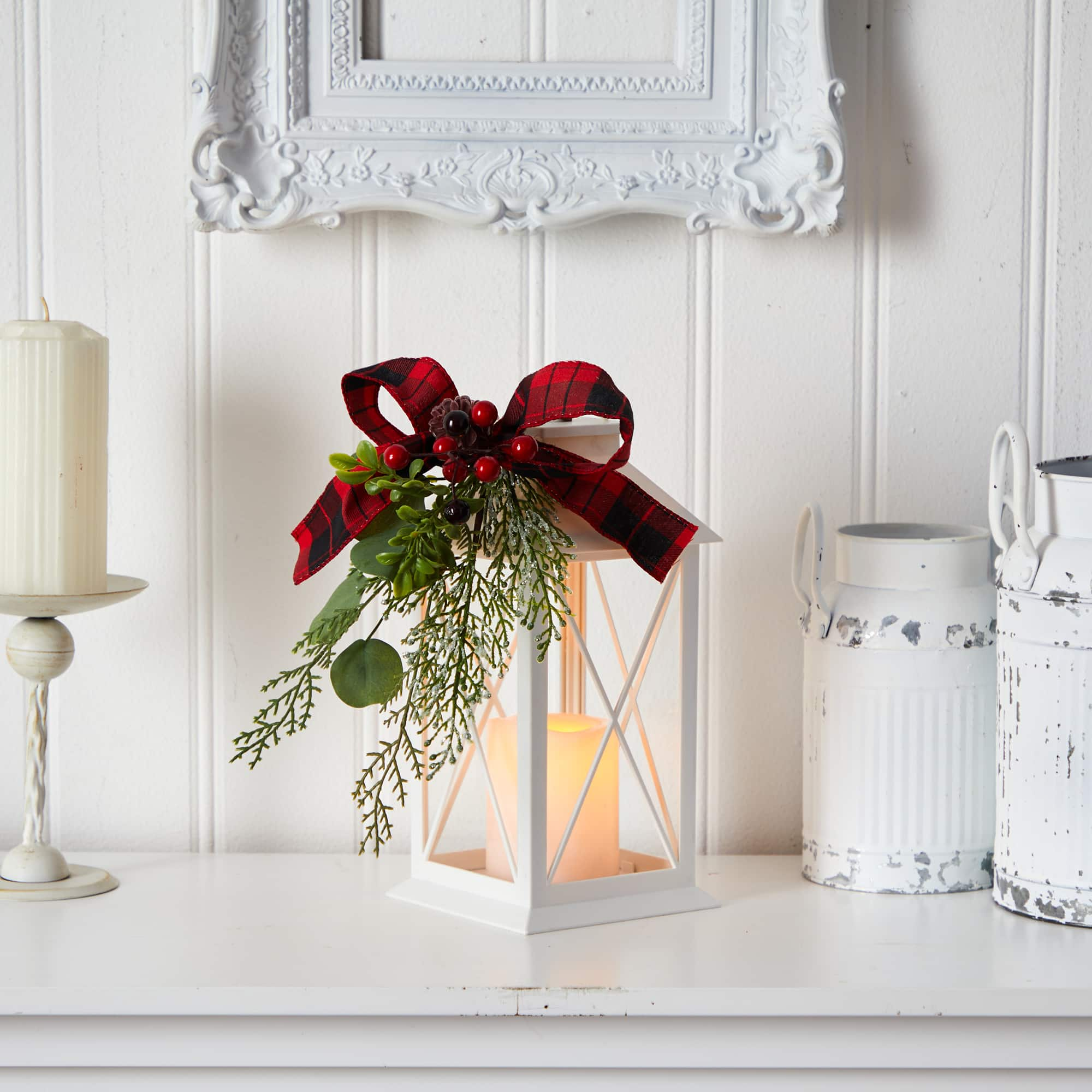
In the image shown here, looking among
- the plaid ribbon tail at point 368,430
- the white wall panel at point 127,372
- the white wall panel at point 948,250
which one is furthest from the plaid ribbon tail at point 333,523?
the white wall panel at point 948,250

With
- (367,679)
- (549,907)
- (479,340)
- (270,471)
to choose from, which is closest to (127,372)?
(270,471)

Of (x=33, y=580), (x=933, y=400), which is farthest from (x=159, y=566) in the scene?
(x=933, y=400)

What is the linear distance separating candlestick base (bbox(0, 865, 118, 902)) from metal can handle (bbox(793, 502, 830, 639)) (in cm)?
51

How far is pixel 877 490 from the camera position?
3.25 ft

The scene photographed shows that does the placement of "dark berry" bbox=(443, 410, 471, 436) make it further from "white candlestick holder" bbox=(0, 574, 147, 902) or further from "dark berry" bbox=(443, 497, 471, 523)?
"white candlestick holder" bbox=(0, 574, 147, 902)

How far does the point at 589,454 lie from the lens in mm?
818

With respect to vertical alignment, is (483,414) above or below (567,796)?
above

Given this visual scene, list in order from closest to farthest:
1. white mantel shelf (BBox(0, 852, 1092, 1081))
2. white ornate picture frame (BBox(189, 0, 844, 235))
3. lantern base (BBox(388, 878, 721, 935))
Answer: white mantel shelf (BBox(0, 852, 1092, 1081)) → lantern base (BBox(388, 878, 721, 935)) → white ornate picture frame (BBox(189, 0, 844, 235))

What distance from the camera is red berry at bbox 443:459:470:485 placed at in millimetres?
749

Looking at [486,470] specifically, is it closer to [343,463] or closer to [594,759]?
[343,463]

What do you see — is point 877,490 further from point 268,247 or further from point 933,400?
point 268,247

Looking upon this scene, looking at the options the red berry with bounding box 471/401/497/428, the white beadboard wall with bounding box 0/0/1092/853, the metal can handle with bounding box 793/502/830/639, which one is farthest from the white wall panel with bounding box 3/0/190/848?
the metal can handle with bounding box 793/502/830/639

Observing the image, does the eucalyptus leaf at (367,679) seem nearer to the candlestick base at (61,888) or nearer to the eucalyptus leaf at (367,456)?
the eucalyptus leaf at (367,456)

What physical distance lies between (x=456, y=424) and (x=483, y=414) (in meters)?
0.02
